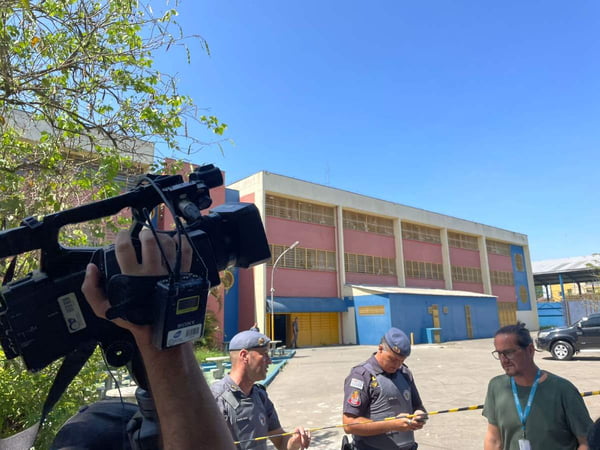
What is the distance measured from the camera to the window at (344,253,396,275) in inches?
1155

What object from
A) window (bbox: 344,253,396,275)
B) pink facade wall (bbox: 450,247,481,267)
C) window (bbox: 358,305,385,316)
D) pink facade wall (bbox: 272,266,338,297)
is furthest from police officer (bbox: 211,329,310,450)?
pink facade wall (bbox: 450,247,481,267)

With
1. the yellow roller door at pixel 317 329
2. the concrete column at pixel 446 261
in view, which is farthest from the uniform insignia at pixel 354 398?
the concrete column at pixel 446 261

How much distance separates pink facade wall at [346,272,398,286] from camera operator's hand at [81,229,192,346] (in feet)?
93.2

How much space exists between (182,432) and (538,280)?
5842cm

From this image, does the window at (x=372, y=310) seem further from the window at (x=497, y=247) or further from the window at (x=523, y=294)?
the window at (x=523, y=294)

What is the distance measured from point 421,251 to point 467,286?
7076 mm

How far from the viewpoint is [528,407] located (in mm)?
2889

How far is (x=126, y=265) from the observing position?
89 centimetres

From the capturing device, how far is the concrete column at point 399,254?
31.5 m

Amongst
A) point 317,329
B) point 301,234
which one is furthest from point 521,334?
point 317,329

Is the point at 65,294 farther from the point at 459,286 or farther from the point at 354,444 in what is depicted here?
the point at 459,286

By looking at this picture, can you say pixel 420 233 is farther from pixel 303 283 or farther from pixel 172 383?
pixel 172 383

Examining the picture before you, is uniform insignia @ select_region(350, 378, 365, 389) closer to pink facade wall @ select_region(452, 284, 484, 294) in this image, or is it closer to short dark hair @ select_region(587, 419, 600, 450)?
short dark hair @ select_region(587, 419, 600, 450)

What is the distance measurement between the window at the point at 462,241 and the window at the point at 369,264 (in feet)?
27.2
